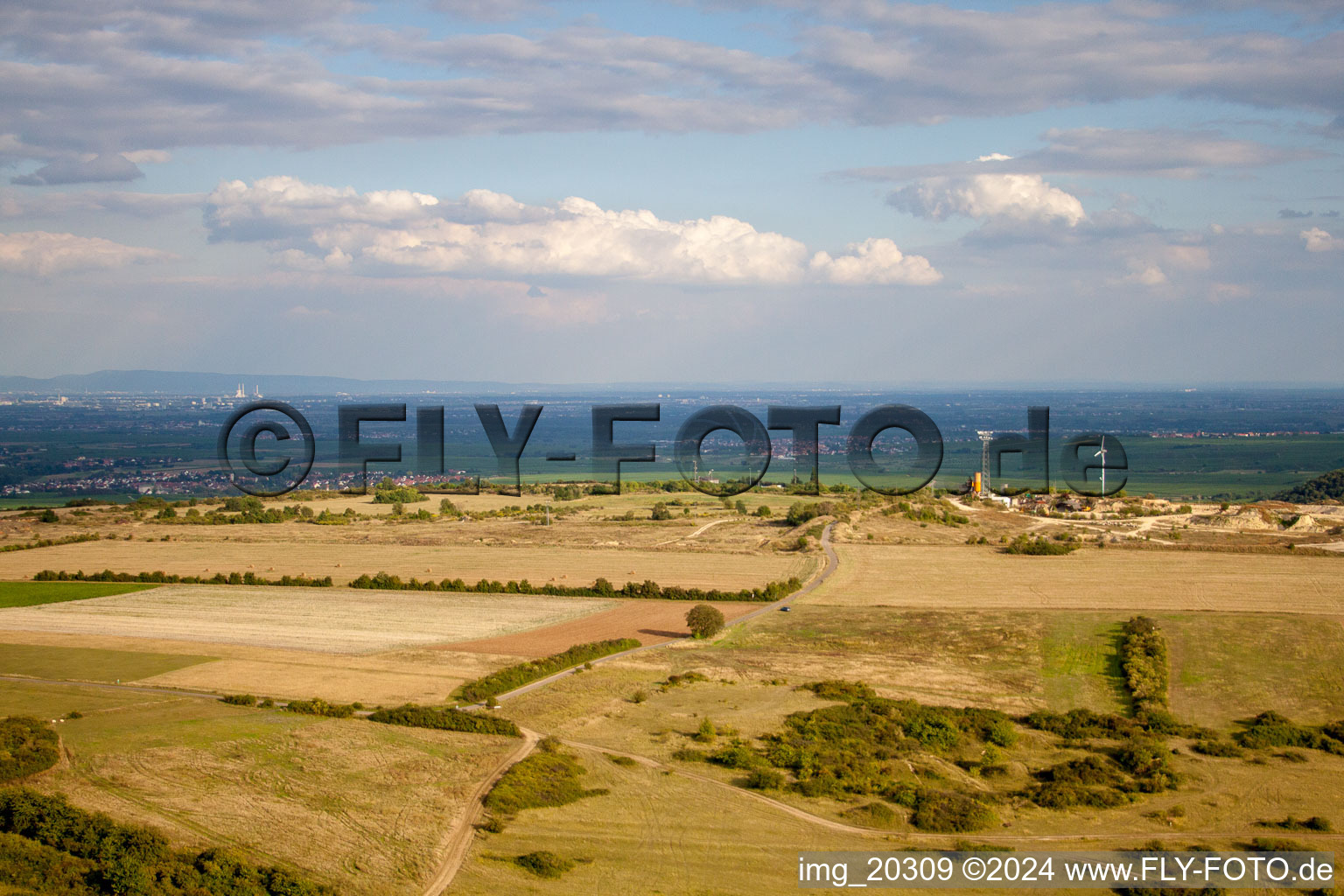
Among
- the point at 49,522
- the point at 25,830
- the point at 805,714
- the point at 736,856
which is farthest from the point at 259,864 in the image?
the point at 49,522

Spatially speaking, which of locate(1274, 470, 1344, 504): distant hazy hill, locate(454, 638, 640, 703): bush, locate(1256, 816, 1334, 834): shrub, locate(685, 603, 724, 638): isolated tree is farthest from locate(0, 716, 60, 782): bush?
locate(1274, 470, 1344, 504): distant hazy hill

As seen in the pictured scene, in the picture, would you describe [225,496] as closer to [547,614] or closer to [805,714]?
[547,614]

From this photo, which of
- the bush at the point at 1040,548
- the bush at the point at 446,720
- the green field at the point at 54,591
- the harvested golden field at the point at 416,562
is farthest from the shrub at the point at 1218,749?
the green field at the point at 54,591

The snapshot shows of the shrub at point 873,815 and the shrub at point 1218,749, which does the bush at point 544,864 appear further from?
the shrub at point 1218,749

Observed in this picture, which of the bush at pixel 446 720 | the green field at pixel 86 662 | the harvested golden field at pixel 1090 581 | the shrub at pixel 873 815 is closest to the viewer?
the shrub at pixel 873 815

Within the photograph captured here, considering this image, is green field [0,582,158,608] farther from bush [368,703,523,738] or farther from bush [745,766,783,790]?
bush [745,766,783,790]

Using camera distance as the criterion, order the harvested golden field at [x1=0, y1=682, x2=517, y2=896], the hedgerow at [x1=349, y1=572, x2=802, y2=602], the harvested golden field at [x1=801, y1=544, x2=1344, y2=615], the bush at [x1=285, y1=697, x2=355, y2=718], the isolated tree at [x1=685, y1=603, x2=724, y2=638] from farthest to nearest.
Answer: the hedgerow at [x1=349, y1=572, x2=802, y2=602] < the harvested golden field at [x1=801, y1=544, x2=1344, y2=615] < the isolated tree at [x1=685, y1=603, x2=724, y2=638] < the bush at [x1=285, y1=697, x2=355, y2=718] < the harvested golden field at [x1=0, y1=682, x2=517, y2=896]
